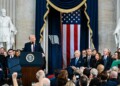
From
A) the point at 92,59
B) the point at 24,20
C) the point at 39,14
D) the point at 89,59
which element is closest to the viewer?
the point at 92,59

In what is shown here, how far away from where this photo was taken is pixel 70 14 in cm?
1705

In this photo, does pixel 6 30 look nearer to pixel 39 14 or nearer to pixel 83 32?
pixel 39 14

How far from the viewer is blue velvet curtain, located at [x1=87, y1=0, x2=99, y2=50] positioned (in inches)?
649

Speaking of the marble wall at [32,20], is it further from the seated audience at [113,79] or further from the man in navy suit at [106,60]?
the seated audience at [113,79]

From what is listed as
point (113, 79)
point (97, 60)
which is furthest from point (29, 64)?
point (113, 79)

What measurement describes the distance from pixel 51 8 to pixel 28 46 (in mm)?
5022

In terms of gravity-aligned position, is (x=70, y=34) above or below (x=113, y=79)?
above

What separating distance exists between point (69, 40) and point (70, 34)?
0.77 feet

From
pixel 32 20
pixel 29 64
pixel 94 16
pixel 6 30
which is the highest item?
pixel 94 16

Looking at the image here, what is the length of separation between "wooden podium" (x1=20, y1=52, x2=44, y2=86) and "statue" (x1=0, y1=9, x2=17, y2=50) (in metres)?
4.58

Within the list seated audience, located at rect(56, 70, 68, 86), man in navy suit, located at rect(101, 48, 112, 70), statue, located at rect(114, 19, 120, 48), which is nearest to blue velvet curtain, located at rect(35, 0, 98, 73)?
statue, located at rect(114, 19, 120, 48)

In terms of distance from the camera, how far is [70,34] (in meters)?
17.0

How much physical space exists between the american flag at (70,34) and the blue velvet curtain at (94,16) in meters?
0.60

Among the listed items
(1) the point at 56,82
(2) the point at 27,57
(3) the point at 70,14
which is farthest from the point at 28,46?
(3) the point at 70,14
